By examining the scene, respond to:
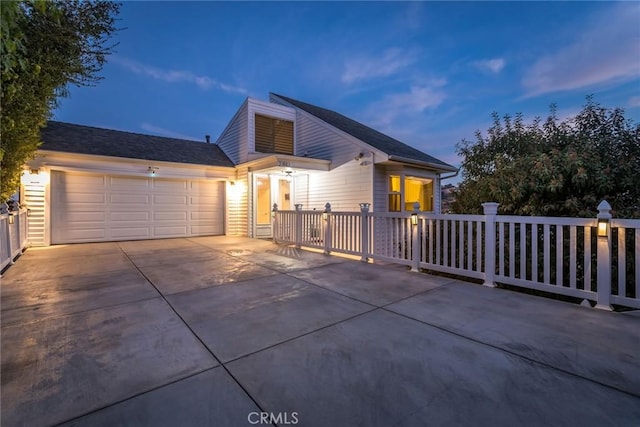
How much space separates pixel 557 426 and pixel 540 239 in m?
3.64

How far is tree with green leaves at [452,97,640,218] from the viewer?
156 inches

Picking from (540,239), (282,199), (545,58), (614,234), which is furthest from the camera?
(282,199)

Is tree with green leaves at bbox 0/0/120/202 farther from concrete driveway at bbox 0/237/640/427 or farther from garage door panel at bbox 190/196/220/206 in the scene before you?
garage door panel at bbox 190/196/220/206

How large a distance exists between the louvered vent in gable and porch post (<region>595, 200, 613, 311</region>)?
9171 mm

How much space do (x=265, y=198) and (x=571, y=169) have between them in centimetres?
814

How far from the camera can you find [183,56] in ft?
63.3

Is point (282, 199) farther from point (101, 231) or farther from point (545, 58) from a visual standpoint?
point (545, 58)

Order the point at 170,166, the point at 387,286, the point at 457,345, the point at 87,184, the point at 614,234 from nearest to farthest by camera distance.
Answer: the point at 457,345 → the point at 614,234 → the point at 387,286 → the point at 87,184 → the point at 170,166

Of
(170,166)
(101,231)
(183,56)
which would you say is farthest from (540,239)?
(183,56)

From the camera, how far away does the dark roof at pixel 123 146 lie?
8086 mm

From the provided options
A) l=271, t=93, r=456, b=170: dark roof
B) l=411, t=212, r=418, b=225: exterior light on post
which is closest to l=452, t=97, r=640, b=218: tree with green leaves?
l=411, t=212, r=418, b=225: exterior light on post

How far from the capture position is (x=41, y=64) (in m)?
4.55

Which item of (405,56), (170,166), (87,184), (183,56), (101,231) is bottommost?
(101,231)

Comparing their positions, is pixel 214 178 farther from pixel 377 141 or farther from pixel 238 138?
pixel 377 141
